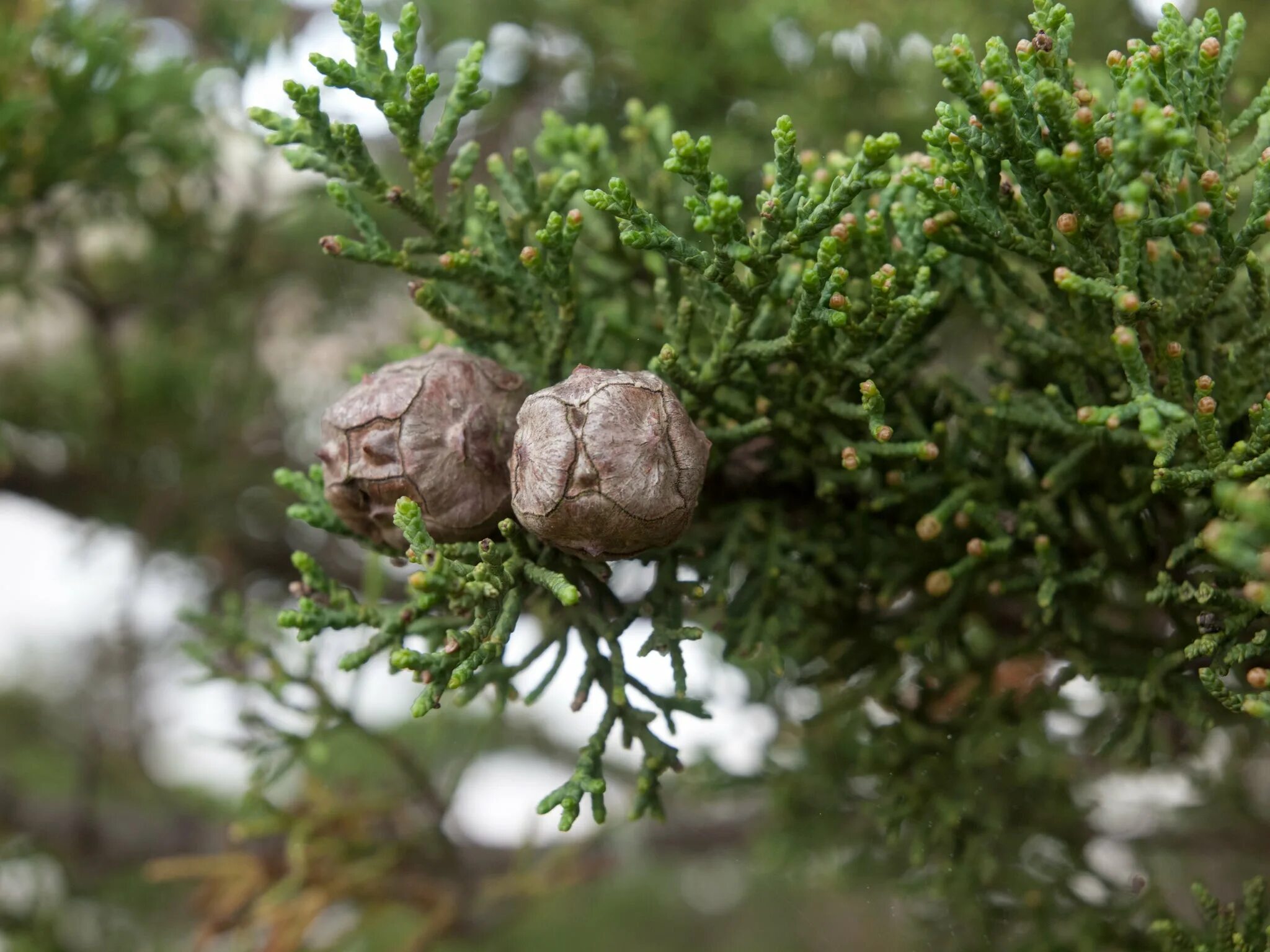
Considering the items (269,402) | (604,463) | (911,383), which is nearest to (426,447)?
(604,463)

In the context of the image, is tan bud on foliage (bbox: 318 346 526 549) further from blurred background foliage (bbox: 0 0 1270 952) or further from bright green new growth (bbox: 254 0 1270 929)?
blurred background foliage (bbox: 0 0 1270 952)

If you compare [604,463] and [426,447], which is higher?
[426,447]

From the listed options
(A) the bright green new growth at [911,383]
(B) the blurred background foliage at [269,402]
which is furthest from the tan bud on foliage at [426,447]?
(B) the blurred background foliage at [269,402]

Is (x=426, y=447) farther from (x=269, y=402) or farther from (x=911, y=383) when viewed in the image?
(x=269, y=402)

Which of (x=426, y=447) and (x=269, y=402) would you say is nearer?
(x=426, y=447)

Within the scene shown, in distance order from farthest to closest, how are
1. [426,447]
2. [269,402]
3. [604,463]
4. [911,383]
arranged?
[269,402] → [911,383] → [426,447] → [604,463]

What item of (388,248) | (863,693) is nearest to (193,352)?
(388,248)

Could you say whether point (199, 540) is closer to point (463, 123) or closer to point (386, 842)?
point (386, 842)
